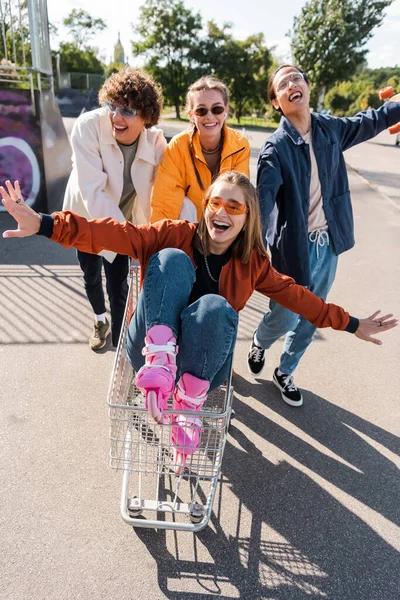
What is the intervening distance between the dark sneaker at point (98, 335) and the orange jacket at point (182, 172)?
1.60 meters

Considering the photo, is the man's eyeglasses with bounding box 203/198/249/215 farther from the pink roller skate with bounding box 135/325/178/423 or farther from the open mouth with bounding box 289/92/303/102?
the open mouth with bounding box 289/92/303/102

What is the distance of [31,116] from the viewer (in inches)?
266

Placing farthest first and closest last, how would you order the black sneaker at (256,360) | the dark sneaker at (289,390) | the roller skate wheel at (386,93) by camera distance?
the black sneaker at (256,360), the dark sneaker at (289,390), the roller skate wheel at (386,93)

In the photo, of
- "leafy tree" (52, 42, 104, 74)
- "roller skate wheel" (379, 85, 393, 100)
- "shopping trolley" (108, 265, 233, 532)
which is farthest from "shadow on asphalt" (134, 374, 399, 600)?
"leafy tree" (52, 42, 104, 74)

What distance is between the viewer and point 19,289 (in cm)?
492

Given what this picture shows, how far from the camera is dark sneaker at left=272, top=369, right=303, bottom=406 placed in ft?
11.3

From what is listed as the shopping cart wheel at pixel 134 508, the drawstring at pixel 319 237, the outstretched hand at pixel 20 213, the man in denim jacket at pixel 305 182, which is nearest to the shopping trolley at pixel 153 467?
the shopping cart wheel at pixel 134 508

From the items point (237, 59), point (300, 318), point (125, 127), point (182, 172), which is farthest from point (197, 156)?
point (237, 59)

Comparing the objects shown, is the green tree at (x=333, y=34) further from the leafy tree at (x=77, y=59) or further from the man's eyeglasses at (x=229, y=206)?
the man's eyeglasses at (x=229, y=206)

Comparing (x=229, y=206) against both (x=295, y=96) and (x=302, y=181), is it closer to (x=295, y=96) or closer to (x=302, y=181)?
(x=302, y=181)

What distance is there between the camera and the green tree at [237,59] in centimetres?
3950

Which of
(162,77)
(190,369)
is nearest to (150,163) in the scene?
(190,369)

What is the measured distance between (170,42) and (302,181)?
145 ft

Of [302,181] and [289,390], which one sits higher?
[302,181]
